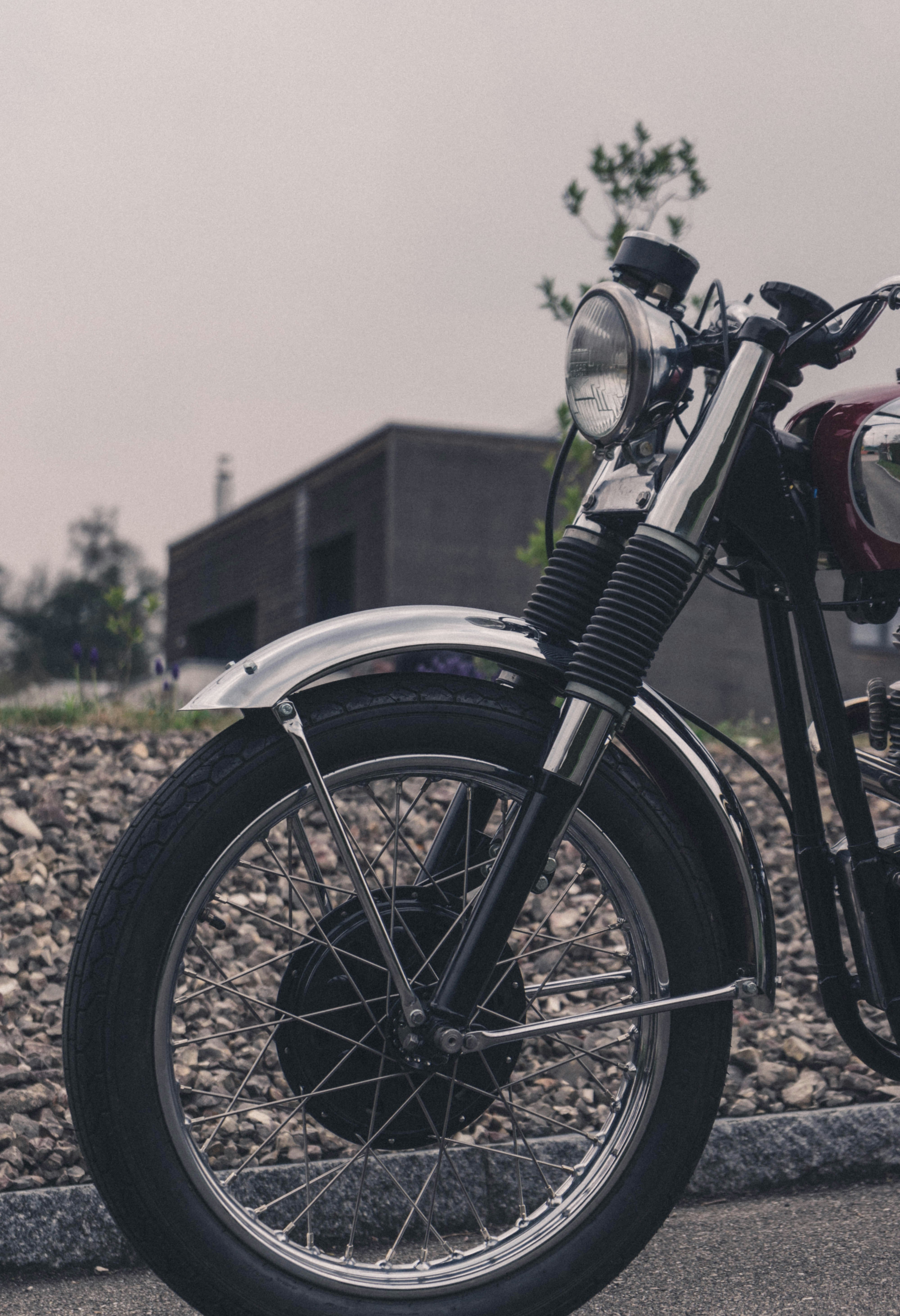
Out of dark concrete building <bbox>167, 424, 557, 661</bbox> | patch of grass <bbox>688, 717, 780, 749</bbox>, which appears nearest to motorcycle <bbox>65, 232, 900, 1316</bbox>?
patch of grass <bbox>688, 717, 780, 749</bbox>

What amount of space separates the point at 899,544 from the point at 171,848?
1.21 metres

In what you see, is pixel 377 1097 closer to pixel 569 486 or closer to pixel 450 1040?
pixel 450 1040

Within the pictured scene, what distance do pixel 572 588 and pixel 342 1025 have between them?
2.45ft

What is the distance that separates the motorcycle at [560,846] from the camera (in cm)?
166

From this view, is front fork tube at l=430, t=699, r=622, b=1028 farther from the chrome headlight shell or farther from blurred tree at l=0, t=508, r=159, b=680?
blurred tree at l=0, t=508, r=159, b=680

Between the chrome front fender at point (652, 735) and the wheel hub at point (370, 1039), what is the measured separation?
0.35 m

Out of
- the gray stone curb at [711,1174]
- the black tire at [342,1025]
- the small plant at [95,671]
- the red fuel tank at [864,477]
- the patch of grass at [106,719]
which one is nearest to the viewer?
the black tire at [342,1025]

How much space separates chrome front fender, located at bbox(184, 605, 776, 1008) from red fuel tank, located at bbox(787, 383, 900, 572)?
1.36ft

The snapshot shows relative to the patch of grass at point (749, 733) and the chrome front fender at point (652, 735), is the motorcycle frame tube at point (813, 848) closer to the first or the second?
the chrome front fender at point (652, 735)

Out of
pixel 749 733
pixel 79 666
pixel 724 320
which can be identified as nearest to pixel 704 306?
pixel 724 320

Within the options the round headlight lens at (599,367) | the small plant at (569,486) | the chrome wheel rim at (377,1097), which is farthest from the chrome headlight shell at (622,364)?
the small plant at (569,486)

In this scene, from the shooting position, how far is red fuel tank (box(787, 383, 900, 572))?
6.51 ft

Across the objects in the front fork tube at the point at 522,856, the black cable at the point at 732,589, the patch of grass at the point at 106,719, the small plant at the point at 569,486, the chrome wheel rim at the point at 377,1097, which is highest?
the small plant at the point at 569,486

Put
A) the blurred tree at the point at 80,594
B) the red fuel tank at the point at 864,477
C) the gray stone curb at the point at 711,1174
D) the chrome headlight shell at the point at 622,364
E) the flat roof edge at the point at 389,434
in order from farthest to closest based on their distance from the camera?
the blurred tree at the point at 80,594, the flat roof edge at the point at 389,434, the gray stone curb at the point at 711,1174, the red fuel tank at the point at 864,477, the chrome headlight shell at the point at 622,364
